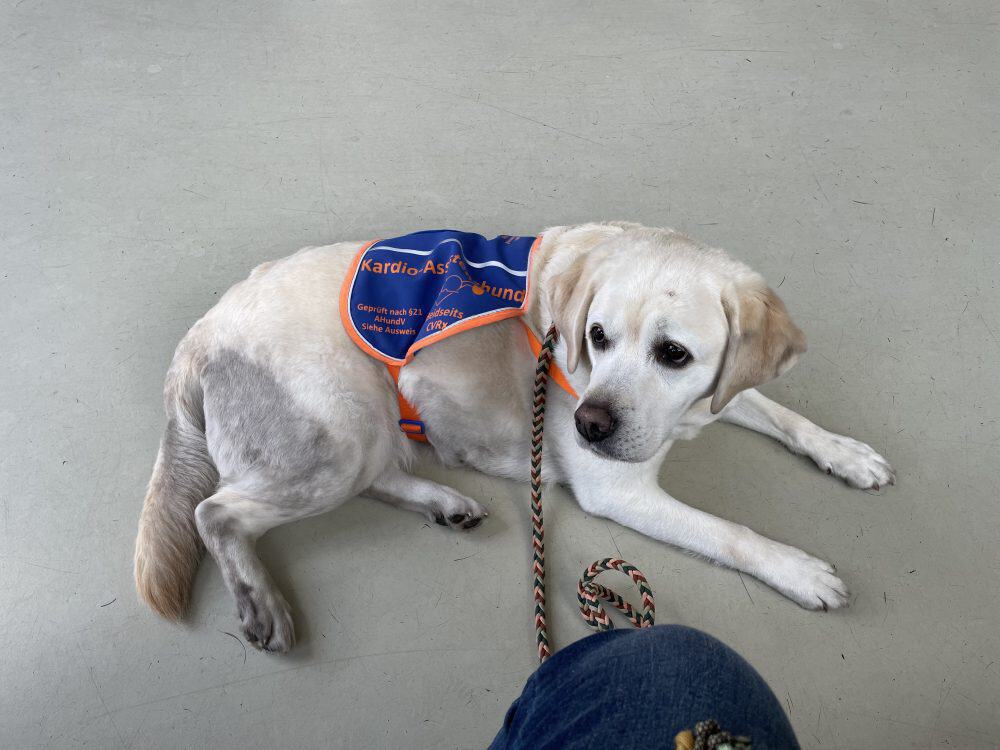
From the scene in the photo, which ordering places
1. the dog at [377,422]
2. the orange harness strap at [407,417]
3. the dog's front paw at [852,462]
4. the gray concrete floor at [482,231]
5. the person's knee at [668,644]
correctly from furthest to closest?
the dog's front paw at [852,462], the orange harness strap at [407,417], the gray concrete floor at [482,231], the dog at [377,422], the person's knee at [668,644]

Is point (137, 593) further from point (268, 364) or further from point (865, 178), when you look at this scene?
point (865, 178)

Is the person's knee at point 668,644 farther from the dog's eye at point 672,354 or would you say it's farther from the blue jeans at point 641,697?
the dog's eye at point 672,354

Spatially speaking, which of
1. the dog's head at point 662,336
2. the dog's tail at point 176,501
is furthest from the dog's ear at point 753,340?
the dog's tail at point 176,501

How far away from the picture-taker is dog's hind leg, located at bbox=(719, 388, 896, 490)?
1.93 metres

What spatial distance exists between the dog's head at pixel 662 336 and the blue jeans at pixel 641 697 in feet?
1.58

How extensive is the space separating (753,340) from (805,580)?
0.66 m

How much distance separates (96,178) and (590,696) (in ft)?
8.88

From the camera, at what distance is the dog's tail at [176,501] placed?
66.4 inches

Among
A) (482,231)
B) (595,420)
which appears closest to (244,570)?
(595,420)

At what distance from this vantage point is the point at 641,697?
3.22 feet

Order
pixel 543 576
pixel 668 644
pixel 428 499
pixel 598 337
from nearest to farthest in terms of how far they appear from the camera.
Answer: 1. pixel 668 644
2. pixel 598 337
3. pixel 543 576
4. pixel 428 499

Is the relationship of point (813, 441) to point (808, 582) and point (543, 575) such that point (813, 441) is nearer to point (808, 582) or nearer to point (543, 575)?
point (808, 582)

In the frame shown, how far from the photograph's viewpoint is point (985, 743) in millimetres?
1542

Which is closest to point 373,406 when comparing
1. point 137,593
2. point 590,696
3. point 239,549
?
point 239,549
